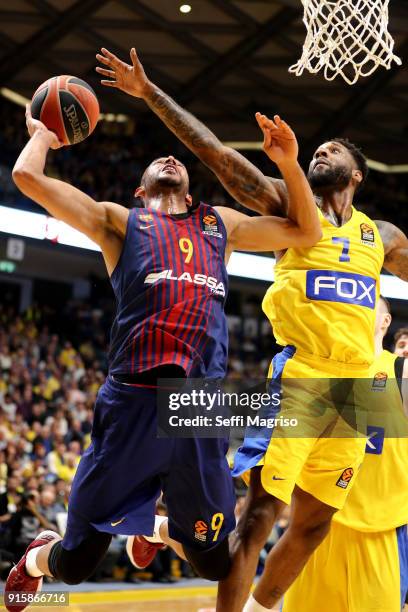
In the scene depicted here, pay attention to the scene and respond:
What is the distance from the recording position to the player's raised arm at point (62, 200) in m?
3.69

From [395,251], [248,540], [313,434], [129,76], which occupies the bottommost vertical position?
[248,540]

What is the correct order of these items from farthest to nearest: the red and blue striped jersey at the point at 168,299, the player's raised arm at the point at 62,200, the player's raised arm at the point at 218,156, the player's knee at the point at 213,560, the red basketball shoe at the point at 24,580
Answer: the red basketball shoe at the point at 24,580 < the player's raised arm at the point at 218,156 < the player's knee at the point at 213,560 < the red and blue striped jersey at the point at 168,299 < the player's raised arm at the point at 62,200

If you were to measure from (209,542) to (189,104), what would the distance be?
18777 millimetres

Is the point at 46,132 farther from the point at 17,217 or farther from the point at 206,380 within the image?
the point at 17,217

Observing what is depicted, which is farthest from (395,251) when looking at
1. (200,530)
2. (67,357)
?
(67,357)

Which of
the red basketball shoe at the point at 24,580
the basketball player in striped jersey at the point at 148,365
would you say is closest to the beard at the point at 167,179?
the basketball player in striped jersey at the point at 148,365

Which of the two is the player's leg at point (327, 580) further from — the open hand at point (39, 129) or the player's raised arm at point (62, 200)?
the open hand at point (39, 129)

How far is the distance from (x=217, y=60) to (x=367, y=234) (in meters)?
15.9

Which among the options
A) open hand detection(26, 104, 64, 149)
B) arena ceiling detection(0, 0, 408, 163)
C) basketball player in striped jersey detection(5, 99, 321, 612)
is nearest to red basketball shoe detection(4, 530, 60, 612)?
basketball player in striped jersey detection(5, 99, 321, 612)

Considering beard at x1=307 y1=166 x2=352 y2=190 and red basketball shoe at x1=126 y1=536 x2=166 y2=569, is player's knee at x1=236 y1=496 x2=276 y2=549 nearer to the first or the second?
red basketball shoe at x1=126 y1=536 x2=166 y2=569

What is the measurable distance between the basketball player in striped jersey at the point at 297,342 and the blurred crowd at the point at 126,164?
12270mm

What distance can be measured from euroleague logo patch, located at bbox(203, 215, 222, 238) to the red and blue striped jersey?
2 cm

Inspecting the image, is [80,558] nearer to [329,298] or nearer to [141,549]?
[141,549]

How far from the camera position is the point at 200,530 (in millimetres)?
3838
